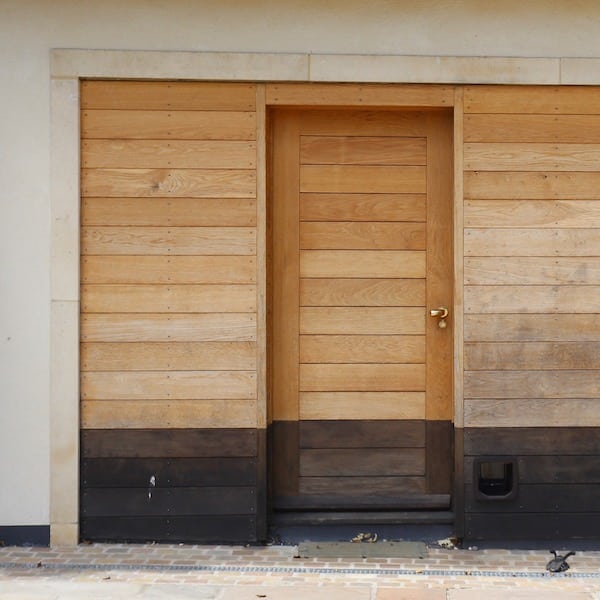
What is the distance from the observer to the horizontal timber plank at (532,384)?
5875 mm

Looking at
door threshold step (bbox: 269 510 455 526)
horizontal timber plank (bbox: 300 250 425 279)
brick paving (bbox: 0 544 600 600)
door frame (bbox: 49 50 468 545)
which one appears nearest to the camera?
brick paving (bbox: 0 544 600 600)

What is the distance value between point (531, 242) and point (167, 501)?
2.82 m

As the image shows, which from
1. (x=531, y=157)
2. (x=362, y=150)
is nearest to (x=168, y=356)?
(x=362, y=150)

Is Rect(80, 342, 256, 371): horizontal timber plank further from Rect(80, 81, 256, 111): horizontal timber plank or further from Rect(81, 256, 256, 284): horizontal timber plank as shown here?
Rect(80, 81, 256, 111): horizontal timber plank

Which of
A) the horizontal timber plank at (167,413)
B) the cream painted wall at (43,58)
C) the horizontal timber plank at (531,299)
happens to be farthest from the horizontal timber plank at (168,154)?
the horizontal timber plank at (531,299)

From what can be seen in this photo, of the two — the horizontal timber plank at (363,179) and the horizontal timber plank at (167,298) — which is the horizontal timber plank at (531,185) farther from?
the horizontal timber plank at (167,298)

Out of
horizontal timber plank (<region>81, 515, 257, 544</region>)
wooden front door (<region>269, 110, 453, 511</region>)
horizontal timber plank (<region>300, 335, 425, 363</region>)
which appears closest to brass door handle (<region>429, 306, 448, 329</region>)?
wooden front door (<region>269, 110, 453, 511</region>)

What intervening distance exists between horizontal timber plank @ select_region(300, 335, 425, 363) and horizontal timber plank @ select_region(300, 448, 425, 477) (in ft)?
1.96

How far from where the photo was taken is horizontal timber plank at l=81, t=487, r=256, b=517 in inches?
231

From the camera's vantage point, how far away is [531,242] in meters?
5.89

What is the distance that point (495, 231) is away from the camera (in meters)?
5.88

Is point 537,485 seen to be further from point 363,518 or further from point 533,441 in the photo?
point 363,518

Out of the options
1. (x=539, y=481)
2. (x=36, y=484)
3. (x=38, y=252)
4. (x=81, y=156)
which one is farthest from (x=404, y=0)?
(x=36, y=484)

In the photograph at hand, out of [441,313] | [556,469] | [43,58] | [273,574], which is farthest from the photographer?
[441,313]
